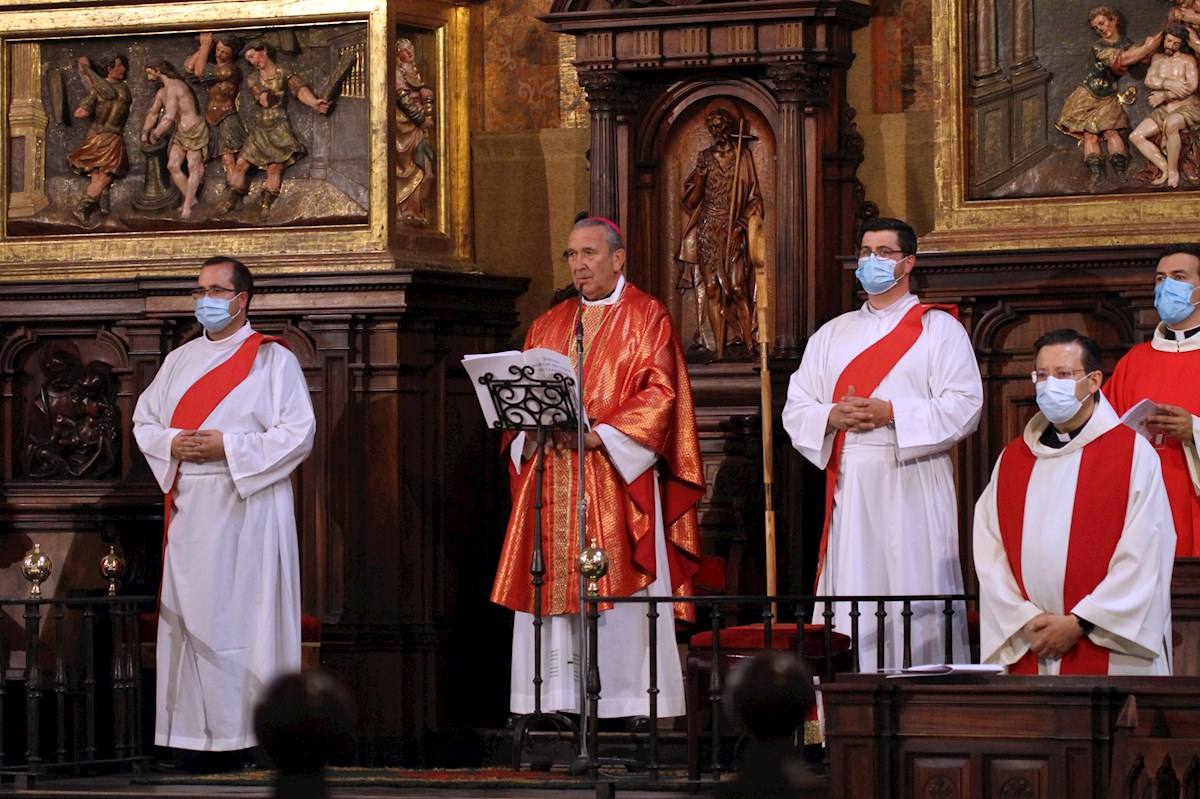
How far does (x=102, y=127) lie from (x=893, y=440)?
4.59m

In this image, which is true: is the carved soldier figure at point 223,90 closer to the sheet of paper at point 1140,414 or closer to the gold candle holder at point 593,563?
the gold candle holder at point 593,563

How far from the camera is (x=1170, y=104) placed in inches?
387

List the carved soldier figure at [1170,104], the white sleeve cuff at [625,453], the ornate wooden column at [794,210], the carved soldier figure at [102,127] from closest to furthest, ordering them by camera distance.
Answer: the white sleeve cuff at [625,453]
the carved soldier figure at [1170,104]
the ornate wooden column at [794,210]
the carved soldier figure at [102,127]

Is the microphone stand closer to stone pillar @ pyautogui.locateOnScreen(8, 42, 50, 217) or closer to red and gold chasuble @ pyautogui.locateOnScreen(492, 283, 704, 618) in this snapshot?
red and gold chasuble @ pyautogui.locateOnScreen(492, 283, 704, 618)

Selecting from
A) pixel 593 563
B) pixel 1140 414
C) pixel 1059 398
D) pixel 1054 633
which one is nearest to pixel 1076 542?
pixel 1054 633

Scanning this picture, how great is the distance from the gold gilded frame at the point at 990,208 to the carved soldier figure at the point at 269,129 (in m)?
2.95

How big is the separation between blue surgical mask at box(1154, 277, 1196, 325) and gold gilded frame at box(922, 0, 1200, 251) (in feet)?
4.54

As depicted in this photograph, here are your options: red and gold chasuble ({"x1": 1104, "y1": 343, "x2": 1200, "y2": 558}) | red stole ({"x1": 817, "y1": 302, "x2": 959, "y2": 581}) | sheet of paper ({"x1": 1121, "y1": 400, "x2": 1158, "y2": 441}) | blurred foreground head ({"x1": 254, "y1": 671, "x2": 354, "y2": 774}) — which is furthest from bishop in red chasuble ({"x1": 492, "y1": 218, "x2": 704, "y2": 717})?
blurred foreground head ({"x1": 254, "y1": 671, "x2": 354, "y2": 774})

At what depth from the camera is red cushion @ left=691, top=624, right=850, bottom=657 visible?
8.12 meters

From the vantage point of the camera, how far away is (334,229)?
1089 cm

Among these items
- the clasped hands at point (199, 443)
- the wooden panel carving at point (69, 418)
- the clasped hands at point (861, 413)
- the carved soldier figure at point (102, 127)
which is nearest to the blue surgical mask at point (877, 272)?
the clasped hands at point (861, 413)

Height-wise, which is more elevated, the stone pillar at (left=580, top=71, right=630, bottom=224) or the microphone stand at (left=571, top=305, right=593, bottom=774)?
the stone pillar at (left=580, top=71, right=630, bottom=224)

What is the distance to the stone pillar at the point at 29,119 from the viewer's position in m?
11.4

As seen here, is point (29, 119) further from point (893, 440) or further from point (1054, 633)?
point (1054, 633)
